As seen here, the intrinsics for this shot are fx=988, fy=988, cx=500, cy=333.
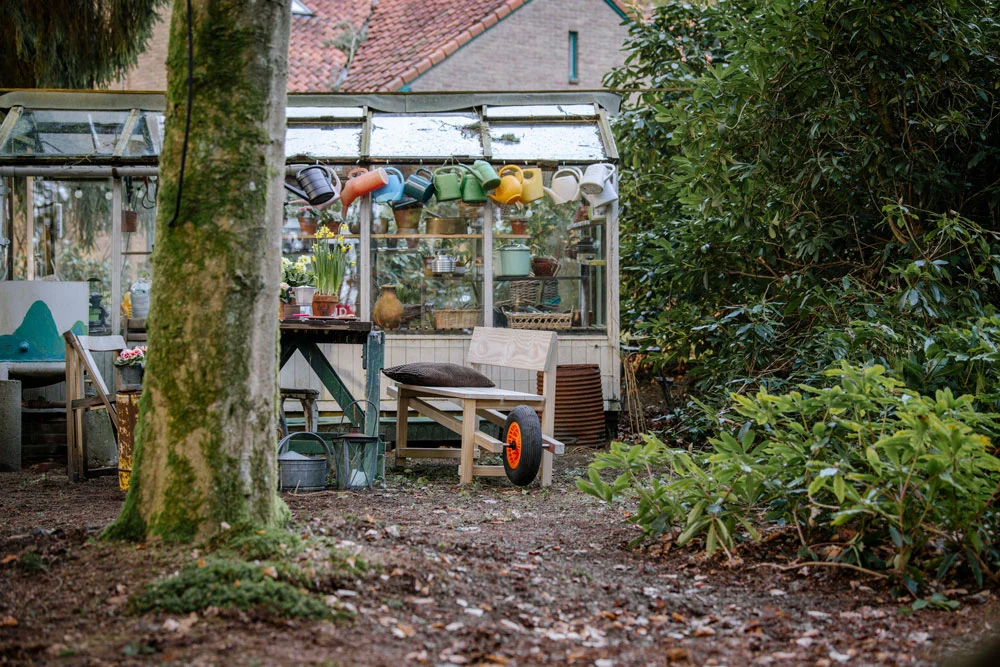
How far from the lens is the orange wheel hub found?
5.91 metres

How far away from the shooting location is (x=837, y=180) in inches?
241

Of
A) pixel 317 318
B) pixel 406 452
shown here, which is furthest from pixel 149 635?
pixel 406 452

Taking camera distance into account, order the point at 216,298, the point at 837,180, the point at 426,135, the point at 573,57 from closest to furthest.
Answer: the point at 216,298
the point at 837,180
the point at 426,135
the point at 573,57

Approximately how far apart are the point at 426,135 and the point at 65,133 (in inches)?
122

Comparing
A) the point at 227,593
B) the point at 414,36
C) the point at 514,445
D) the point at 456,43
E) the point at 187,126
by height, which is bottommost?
the point at 227,593

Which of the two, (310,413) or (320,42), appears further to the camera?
(320,42)

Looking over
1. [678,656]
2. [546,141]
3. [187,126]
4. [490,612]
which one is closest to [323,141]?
[546,141]

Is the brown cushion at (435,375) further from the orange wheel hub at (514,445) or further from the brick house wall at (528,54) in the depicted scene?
the brick house wall at (528,54)

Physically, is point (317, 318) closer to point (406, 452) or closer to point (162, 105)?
point (406, 452)

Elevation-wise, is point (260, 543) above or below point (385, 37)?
below

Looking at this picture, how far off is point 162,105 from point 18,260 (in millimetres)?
1884

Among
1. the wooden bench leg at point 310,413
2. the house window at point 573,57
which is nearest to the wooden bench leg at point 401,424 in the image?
the wooden bench leg at point 310,413

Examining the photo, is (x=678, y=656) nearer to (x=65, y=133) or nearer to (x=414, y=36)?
(x=65, y=133)

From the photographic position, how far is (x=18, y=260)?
8359 millimetres
